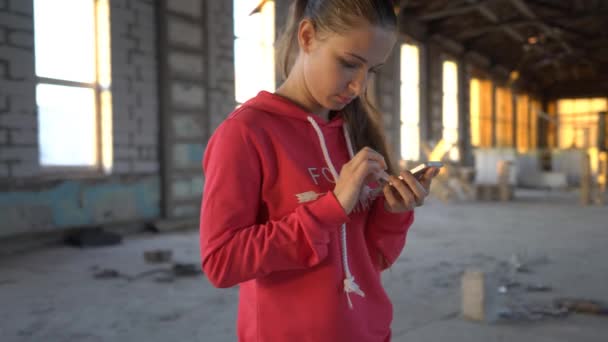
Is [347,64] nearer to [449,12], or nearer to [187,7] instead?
[187,7]

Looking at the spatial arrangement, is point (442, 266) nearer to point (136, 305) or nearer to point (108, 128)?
point (136, 305)

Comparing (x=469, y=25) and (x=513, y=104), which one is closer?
(x=469, y=25)

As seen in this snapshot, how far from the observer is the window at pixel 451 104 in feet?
46.0

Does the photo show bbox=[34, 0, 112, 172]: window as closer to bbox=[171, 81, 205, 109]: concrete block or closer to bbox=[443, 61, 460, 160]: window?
bbox=[171, 81, 205, 109]: concrete block

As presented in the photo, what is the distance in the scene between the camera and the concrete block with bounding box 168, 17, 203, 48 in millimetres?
6378

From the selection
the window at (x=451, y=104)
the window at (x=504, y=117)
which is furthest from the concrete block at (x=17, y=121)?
the window at (x=504, y=117)

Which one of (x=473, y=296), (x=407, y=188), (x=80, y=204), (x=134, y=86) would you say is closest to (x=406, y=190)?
(x=407, y=188)

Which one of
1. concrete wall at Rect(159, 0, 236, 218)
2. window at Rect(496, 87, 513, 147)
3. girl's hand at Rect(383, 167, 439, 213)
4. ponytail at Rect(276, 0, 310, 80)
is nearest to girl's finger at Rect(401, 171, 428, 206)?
girl's hand at Rect(383, 167, 439, 213)

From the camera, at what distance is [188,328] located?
9.39 feet

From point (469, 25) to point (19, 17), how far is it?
11072mm

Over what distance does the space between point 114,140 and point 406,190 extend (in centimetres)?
543

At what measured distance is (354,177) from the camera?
89 cm

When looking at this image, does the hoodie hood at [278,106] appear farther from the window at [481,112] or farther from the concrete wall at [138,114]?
the window at [481,112]

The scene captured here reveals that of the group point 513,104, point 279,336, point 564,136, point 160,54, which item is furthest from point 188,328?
point 564,136
